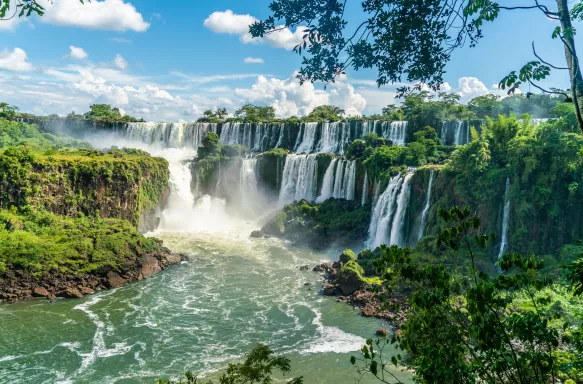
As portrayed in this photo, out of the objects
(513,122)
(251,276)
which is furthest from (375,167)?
(251,276)

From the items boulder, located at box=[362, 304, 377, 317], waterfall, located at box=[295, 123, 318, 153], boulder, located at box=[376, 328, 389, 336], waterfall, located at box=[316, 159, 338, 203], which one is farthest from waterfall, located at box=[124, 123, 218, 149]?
boulder, located at box=[376, 328, 389, 336]

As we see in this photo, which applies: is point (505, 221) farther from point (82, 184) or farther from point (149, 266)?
point (82, 184)

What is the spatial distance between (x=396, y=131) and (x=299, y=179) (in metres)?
10.5

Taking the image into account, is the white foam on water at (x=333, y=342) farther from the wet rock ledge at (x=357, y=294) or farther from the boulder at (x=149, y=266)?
the boulder at (x=149, y=266)

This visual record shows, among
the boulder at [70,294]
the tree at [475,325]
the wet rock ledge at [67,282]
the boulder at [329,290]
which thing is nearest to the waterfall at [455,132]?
the boulder at [329,290]

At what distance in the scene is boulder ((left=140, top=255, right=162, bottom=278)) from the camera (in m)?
23.0

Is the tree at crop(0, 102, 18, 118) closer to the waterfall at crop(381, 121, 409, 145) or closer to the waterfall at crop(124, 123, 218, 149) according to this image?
the waterfall at crop(124, 123, 218, 149)

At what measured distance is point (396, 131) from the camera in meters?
39.1

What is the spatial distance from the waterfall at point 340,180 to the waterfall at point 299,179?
1430 millimetres

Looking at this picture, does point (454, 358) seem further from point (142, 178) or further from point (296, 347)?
point (142, 178)

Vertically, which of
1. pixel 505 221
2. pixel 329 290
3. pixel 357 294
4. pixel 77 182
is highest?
pixel 505 221

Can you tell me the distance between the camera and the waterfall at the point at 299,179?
118 ft

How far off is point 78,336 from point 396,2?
16.6m

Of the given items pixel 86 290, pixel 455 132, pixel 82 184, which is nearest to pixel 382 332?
pixel 86 290
